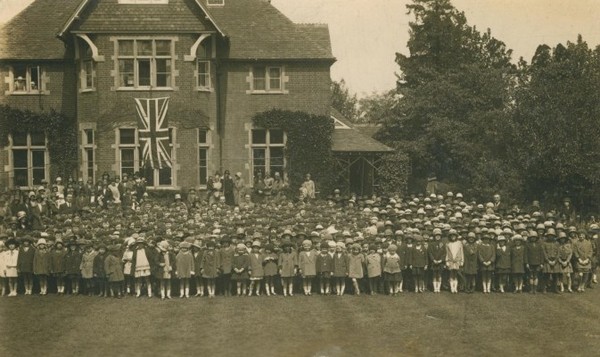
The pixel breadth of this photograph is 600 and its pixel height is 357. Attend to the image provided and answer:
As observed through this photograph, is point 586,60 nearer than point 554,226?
No

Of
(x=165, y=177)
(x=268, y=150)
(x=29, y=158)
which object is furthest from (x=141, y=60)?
(x=29, y=158)

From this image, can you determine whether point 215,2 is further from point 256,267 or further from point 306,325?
point 306,325

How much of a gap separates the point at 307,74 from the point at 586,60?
12.2 m

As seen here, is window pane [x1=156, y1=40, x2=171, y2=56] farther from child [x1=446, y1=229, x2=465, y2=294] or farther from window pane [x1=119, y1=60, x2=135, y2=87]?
child [x1=446, y1=229, x2=465, y2=294]

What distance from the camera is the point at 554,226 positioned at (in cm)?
2136

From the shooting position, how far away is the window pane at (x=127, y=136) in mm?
29062

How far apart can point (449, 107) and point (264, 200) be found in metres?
19.4

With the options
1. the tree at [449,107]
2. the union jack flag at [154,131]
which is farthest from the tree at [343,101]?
the union jack flag at [154,131]

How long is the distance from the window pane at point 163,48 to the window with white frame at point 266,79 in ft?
14.3

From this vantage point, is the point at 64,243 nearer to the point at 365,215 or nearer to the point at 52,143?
the point at 365,215

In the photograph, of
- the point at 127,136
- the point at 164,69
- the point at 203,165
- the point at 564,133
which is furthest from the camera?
the point at 203,165

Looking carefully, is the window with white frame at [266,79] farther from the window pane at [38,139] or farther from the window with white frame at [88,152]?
the window pane at [38,139]

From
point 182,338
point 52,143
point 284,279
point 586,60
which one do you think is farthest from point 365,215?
point 52,143

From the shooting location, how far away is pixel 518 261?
1925 cm
